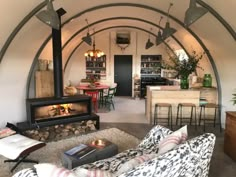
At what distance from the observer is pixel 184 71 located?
18.6 ft

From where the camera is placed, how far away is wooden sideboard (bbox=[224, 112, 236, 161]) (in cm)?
356

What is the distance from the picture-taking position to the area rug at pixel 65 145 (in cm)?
339

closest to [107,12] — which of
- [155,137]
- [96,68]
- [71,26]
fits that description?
[71,26]

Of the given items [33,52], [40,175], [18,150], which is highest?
[33,52]

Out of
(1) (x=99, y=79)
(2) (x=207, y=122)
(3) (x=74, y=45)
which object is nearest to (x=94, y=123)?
(2) (x=207, y=122)

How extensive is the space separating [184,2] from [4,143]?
4.18 meters

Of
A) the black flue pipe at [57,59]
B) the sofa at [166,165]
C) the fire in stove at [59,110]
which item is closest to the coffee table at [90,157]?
the sofa at [166,165]

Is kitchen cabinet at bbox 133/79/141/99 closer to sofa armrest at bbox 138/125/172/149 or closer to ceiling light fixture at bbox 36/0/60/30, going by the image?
sofa armrest at bbox 138/125/172/149

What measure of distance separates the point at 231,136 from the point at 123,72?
7.38 metres

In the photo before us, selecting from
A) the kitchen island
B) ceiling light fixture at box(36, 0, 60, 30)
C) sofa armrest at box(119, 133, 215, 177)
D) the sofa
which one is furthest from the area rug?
ceiling light fixture at box(36, 0, 60, 30)

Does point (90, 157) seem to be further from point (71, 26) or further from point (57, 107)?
point (71, 26)

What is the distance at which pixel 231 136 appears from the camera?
3.66 meters

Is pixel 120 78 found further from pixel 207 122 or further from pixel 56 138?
pixel 56 138

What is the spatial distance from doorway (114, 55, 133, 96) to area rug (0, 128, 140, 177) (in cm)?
565
